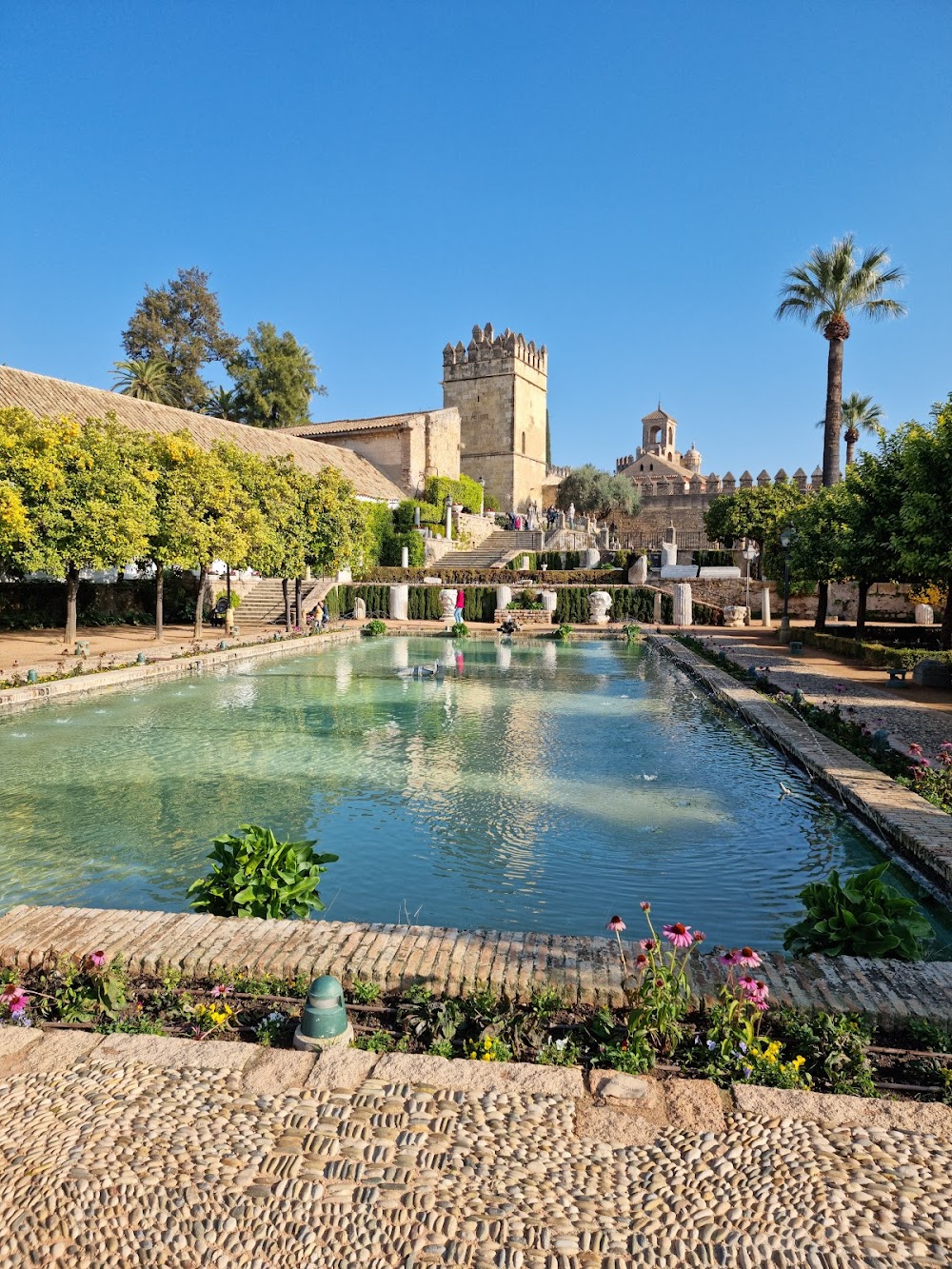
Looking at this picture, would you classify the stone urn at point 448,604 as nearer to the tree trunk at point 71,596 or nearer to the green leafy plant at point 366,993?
the tree trunk at point 71,596

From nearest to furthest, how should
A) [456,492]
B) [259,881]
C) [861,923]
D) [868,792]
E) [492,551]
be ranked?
[861,923]
[259,881]
[868,792]
[492,551]
[456,492]

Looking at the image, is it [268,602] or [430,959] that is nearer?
[430,959]

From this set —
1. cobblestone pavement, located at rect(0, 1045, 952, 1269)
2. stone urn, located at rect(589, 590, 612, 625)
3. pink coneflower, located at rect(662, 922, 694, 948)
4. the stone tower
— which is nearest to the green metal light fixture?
cobblestone pavement, located at rect(0, 1045, 952, 1269)

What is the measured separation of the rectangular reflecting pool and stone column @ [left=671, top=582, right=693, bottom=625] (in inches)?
642

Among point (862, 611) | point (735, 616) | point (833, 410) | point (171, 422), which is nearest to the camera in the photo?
point (862, 611)

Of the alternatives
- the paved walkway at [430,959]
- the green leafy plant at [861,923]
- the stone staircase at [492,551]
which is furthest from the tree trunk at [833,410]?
the paved walkway at [430,959]

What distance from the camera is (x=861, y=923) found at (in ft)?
14.2

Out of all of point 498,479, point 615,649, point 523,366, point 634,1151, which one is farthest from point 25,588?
point 523,366

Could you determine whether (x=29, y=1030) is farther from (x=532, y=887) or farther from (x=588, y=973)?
(x=532, y=887)

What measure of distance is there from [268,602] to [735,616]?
17.4 metres

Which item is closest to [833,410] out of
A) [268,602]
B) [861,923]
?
[268,602]

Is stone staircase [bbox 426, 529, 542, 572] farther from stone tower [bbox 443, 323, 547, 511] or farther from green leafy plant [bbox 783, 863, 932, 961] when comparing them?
green leafy plant [bbox 783, 863, 932, 961]

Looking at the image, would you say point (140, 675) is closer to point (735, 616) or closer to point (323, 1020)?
point (323, 1020)

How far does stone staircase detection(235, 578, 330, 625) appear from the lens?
1149 inches
